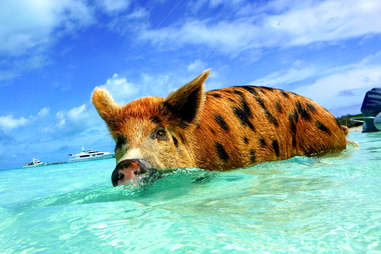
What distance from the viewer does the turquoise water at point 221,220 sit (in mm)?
1579

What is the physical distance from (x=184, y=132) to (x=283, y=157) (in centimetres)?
184

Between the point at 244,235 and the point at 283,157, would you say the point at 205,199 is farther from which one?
the point at 283,157

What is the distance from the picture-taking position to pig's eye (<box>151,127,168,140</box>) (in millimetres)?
3854

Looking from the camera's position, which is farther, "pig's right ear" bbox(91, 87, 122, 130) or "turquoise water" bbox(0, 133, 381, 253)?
"pig's right ear" bbox(91, 87, 122, 130)

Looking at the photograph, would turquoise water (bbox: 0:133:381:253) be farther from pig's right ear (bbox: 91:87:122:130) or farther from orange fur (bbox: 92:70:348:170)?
pig's right ear (bbox: 91:87:122:130)

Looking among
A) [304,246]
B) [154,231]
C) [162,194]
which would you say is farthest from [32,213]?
[304,246]

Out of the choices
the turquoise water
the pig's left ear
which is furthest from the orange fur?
the turquoise water

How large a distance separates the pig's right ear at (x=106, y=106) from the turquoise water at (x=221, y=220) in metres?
1.08

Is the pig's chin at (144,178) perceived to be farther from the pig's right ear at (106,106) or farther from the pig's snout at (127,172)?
the pig's right ear at (106,106)

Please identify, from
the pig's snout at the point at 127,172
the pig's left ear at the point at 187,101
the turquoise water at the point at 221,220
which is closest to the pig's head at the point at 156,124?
the pig's left ear at the point at 187,101

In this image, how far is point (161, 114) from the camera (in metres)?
4.07

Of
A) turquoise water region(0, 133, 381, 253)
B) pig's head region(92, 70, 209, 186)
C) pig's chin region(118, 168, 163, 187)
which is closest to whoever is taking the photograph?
turquoise water region(0, 133, 381, 253)

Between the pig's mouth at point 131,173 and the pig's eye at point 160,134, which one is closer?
the pig's mouth at point 131,173

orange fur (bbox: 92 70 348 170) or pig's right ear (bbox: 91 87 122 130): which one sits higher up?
pig's right ear (bbox: 91 87 122 130)
